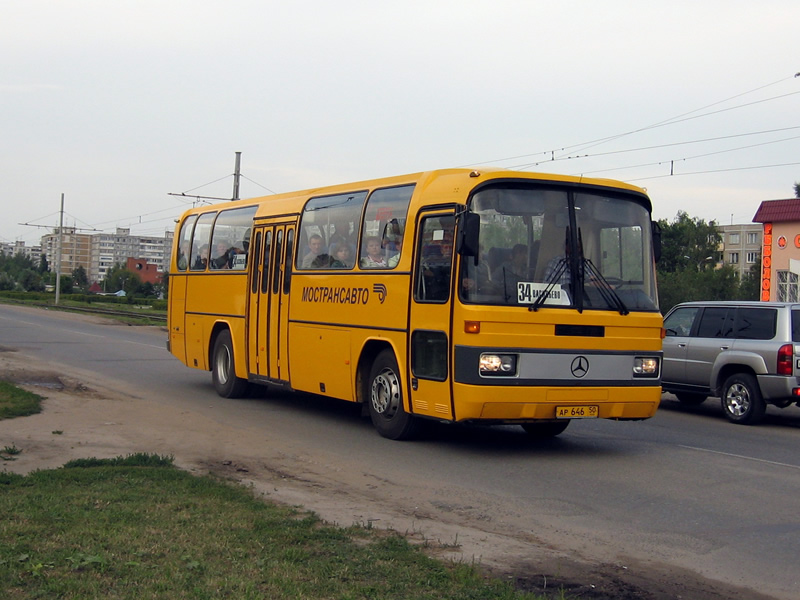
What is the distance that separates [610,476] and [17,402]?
8.22 m

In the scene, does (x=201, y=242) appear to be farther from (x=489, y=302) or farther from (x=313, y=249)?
(x=489, y=302)

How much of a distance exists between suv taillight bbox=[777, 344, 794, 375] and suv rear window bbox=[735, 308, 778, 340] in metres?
0.34

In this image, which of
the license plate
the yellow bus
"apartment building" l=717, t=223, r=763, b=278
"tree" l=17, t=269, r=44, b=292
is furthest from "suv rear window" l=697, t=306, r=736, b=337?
"apartment building" l=717, t=223, r=763, b=278

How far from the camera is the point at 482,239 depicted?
996 cm

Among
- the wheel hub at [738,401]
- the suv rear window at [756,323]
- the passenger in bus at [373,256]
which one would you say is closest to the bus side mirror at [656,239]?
the passenger in bus at [373,256]

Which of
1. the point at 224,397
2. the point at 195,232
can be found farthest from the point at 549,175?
the point at 195,232

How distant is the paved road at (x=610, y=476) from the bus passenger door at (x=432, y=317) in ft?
2.17

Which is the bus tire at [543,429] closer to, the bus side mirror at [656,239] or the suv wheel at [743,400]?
the bus side mirror at [656,239]

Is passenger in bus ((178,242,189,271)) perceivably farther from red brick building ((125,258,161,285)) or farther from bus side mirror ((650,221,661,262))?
red brick building ((125,258,161,285))

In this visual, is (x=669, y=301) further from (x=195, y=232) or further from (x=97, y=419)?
(x=97, y=419)

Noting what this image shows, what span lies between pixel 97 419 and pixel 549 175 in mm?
6446

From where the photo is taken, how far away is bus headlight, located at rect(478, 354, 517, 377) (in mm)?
9734

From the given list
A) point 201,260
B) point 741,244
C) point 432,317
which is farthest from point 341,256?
point 741,244

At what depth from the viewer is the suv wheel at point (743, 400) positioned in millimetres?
14195
